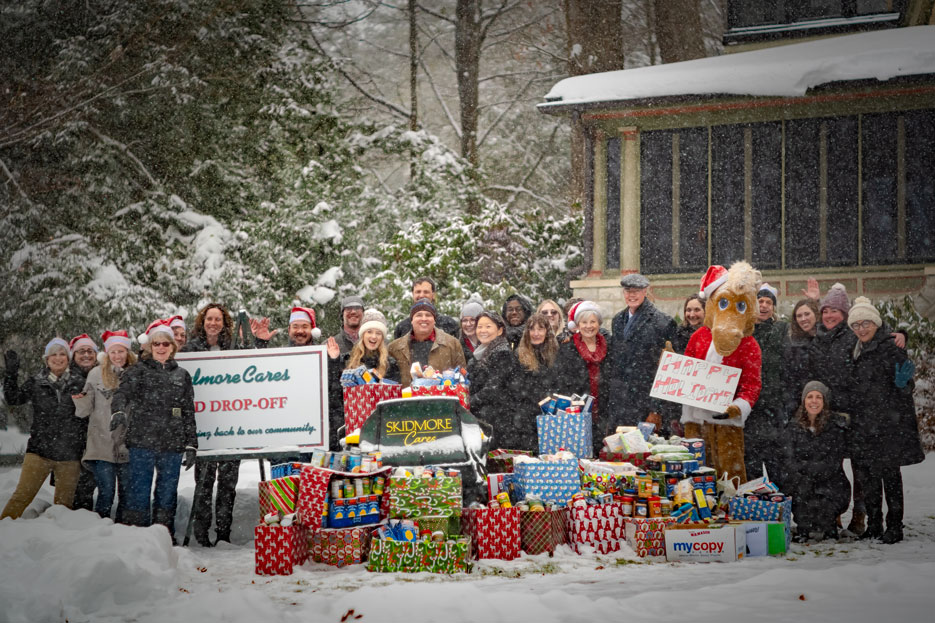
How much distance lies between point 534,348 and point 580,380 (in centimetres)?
47

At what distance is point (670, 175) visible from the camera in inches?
616

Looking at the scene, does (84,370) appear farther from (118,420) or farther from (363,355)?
(363,355)

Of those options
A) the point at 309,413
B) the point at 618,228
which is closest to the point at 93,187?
the point at 618,228

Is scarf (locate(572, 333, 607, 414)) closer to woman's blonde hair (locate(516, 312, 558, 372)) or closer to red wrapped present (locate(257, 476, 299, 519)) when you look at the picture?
woman's blonde hair (locate(516, 312, 558, 372))

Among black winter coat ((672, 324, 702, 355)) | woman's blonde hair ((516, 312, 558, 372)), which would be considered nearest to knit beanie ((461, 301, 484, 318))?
woman's blonde hair ((516, 312, 558, 372))

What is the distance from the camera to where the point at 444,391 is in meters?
7.30

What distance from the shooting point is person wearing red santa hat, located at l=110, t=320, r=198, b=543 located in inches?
292

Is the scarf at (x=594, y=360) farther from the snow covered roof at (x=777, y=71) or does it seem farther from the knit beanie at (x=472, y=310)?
the snow covered roof at (x=777, y=71)

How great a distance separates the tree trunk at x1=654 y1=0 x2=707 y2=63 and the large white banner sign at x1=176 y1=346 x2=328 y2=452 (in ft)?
50.7

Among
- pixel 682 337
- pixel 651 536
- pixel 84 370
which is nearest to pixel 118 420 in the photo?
pixel 84 370

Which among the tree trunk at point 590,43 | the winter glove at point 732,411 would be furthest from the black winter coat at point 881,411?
the tree trunk at point 590,43

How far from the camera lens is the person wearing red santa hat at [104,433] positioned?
7.72m

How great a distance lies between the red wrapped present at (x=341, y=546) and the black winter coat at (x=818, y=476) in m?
3.27


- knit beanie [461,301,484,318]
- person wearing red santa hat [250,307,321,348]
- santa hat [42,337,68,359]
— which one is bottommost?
santa hat [42,337,68,359]
